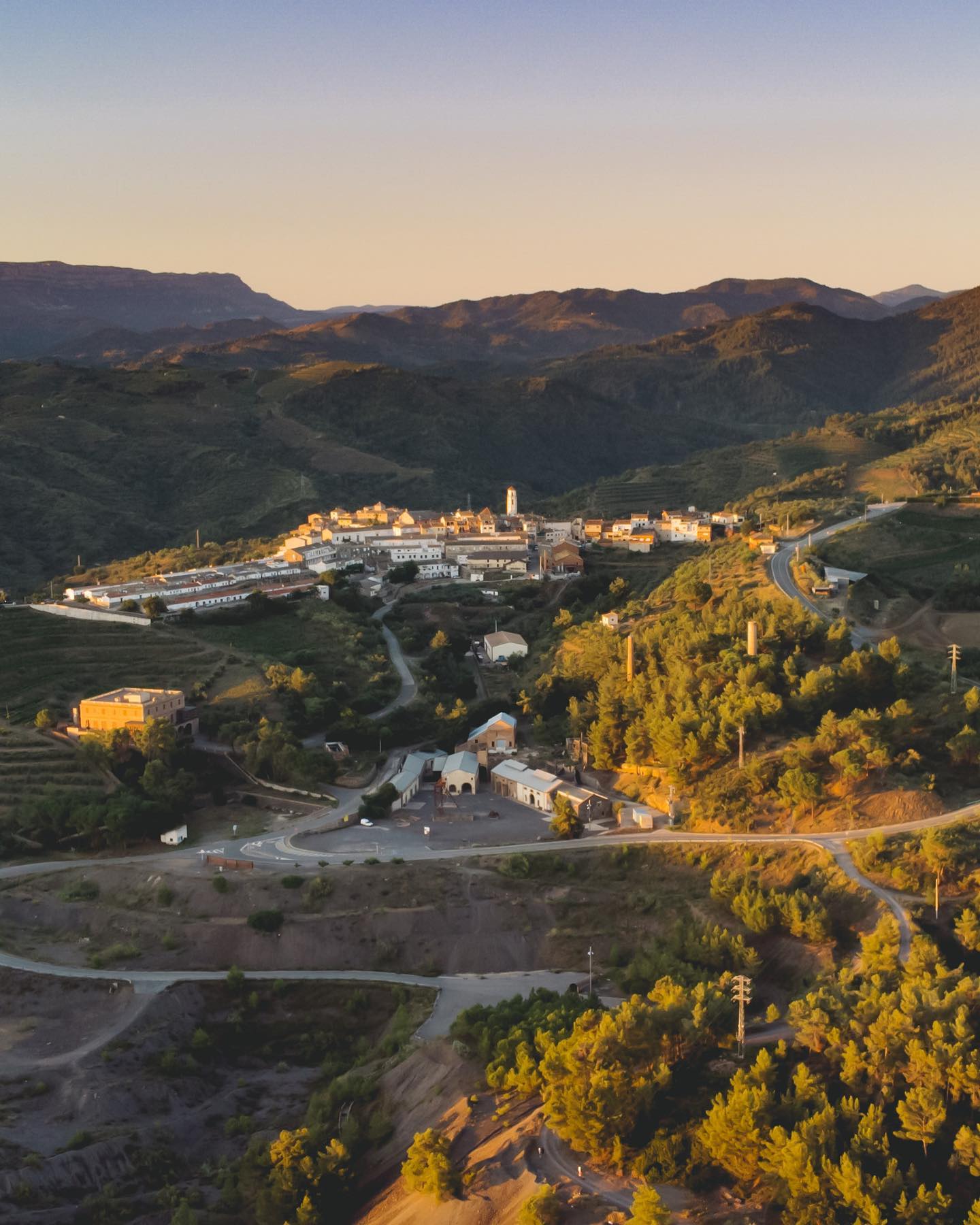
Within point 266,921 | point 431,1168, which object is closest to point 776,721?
point 266,921

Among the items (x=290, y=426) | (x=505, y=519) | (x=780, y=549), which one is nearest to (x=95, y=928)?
(x=780, y=549)

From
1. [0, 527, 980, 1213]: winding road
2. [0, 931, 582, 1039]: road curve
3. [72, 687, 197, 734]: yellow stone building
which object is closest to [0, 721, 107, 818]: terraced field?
[72, 687, 197, 734]: yellow stone building

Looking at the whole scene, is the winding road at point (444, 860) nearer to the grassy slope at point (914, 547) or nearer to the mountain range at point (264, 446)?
the grassy slope at point (914, 547)

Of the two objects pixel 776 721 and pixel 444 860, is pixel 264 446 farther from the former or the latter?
pixel 776 721

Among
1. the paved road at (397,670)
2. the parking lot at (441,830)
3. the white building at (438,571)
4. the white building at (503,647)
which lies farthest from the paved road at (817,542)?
the white building at (438,571)

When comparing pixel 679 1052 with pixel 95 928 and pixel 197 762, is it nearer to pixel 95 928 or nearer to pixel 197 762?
pixel 95 928

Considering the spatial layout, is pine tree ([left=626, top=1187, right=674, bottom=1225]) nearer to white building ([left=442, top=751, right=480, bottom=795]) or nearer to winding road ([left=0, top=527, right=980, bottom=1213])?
winding road ([left=0, top=527, right=980, bottom=1213])
